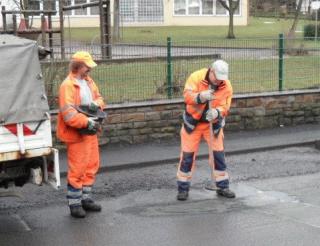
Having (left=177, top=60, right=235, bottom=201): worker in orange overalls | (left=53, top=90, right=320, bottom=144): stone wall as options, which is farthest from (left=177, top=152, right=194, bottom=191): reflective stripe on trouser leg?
(left=53, top=90, right=320, bottom=144): stone wall

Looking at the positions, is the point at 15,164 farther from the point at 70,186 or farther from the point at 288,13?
the point at 288,13

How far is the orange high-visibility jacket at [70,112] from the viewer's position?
6.87 metres

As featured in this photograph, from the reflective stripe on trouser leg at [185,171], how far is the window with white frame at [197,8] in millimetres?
41831

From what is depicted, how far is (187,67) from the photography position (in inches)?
477

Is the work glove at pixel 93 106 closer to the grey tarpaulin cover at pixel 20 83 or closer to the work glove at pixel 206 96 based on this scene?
the grey tarpaulin cover at pixel 20 83

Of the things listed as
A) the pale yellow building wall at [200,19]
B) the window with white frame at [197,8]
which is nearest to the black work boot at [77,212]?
the pale yellow building wall at [200,19]

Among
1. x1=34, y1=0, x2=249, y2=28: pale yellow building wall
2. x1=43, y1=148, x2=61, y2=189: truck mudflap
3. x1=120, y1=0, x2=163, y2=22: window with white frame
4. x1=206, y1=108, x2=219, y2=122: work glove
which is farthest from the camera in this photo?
x1=34, y1=0, x2=249, y2=28: pale yellow building wall

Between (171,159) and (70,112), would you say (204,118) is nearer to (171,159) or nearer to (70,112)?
(70,112)

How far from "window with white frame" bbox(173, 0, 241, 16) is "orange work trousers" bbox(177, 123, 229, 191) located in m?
41.8

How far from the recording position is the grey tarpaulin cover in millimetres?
6398

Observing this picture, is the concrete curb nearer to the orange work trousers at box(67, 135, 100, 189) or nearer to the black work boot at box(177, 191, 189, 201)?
the black work boot at box(177, 191, 189, 201)

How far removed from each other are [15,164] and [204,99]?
2.30 meters

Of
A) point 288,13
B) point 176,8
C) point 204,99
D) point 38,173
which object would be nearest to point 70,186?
point 38,173

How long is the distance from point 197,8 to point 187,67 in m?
38.6
